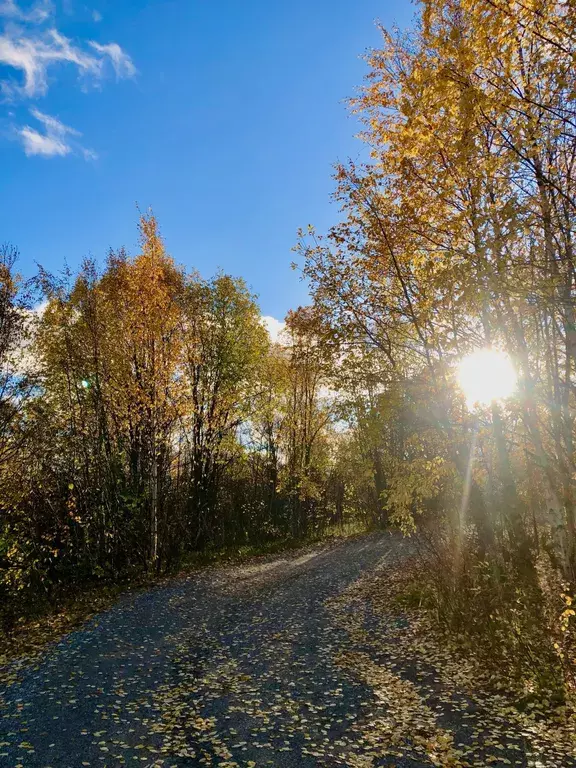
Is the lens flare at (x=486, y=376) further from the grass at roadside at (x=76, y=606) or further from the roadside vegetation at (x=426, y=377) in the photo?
the grass at roadside at (x=76, y=606)

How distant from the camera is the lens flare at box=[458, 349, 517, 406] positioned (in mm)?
9713

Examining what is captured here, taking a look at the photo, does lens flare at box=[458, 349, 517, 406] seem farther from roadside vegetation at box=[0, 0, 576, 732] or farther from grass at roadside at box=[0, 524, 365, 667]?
grass at roadside at box=[0, 524, 365, 667]

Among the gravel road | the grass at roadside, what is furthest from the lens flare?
the grass at roadside

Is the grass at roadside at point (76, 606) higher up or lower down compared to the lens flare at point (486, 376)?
lower down

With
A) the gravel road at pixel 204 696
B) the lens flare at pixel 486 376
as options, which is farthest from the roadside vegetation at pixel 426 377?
the gravel road at pixel 204 696

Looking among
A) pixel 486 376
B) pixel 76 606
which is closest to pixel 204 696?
pixel 76 606

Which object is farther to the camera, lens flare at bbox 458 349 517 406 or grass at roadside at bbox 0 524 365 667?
lens flare at bbox 458 349 517 406

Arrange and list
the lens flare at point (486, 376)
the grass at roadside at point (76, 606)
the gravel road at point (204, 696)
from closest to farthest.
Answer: the gravel road at point (204, 696) → the grass at roadside at point (76, 606) → the lens flare at point (486, 376)

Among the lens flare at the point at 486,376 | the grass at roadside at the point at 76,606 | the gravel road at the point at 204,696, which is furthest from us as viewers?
the lens flare at the point at 486,376

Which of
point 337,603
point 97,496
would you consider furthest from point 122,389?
point 337,603

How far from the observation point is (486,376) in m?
9.95

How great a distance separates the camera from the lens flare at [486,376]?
9.71 meters

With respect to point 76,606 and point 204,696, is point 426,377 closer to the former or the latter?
point 204,696

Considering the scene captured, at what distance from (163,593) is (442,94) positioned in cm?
1389
